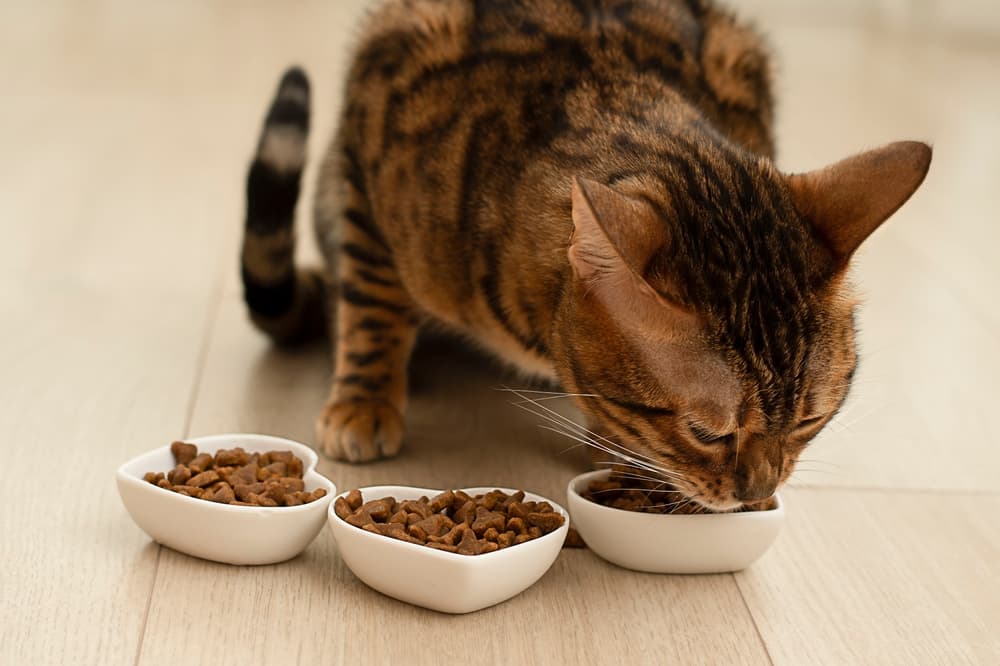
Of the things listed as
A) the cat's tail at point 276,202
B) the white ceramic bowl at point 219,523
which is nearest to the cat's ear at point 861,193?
the white ceramic bowl at point 219,523

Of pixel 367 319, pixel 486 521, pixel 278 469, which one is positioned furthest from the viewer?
pixel 367 319

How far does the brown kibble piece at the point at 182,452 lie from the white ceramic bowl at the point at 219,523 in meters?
0.05

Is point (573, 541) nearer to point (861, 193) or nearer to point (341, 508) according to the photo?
point (341, 508)

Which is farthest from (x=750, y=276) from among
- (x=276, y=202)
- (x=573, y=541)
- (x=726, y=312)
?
(x=276, y=202)

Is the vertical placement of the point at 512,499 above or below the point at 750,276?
below

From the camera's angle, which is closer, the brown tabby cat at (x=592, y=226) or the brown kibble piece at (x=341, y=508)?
the brown tabby cat at (x=592, y=226)

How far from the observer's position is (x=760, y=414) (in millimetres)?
1348

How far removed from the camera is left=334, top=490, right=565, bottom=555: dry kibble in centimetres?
139

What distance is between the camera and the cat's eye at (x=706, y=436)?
4.46 ft

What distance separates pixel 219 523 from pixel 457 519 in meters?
0.28

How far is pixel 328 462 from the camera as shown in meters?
1.80

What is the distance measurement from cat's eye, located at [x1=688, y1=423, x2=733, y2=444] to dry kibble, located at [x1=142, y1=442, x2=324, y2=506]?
0.41 meters

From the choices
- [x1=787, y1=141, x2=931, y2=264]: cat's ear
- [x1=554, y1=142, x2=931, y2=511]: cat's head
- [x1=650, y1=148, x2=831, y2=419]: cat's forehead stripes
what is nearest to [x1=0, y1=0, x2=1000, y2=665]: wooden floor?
[x1=554, y1=142, x2=931, y2=511]: cat's head

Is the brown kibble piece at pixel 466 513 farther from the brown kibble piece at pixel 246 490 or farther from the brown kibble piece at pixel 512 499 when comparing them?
the brown kibble piece at pixel 246 490
